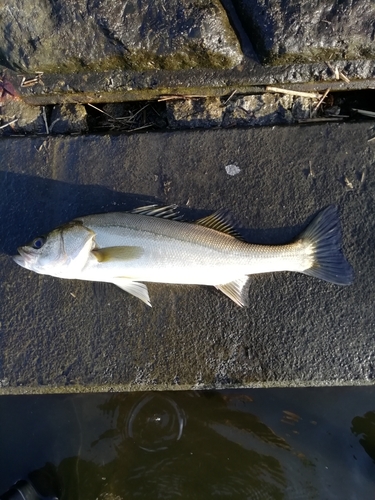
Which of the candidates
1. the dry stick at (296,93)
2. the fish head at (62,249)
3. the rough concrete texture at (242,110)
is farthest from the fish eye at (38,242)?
the dry stick at (296,93)

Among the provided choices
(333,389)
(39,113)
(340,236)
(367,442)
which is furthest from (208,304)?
(39,113)

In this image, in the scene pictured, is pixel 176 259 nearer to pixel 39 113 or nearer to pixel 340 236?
pixel 340 236

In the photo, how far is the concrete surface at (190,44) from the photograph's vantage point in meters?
2.96

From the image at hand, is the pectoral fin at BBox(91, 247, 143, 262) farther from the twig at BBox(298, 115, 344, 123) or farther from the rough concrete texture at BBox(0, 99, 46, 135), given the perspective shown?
the twig at BBox(298, 115, 344, 123)

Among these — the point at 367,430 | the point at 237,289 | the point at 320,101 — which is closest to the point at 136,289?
the point at 237,289

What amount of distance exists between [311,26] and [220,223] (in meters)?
1.70

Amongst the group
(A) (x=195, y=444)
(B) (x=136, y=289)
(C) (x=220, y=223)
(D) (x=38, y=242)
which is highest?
(C) (x=220, y=223)

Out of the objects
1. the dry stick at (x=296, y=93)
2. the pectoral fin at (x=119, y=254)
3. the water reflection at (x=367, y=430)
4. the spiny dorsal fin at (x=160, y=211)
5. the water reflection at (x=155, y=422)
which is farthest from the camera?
the water reflection at (x=155, y=422)

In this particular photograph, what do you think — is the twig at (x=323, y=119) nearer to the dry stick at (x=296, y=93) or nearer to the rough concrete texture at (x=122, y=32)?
the dry stick at (x=296, y=93)

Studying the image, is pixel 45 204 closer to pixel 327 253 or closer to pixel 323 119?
pixel 327 253

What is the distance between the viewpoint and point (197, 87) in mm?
3225

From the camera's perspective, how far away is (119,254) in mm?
2906

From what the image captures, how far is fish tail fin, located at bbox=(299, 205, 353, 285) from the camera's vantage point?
300 cm

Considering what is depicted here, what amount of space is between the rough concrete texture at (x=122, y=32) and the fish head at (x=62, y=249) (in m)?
1.46
